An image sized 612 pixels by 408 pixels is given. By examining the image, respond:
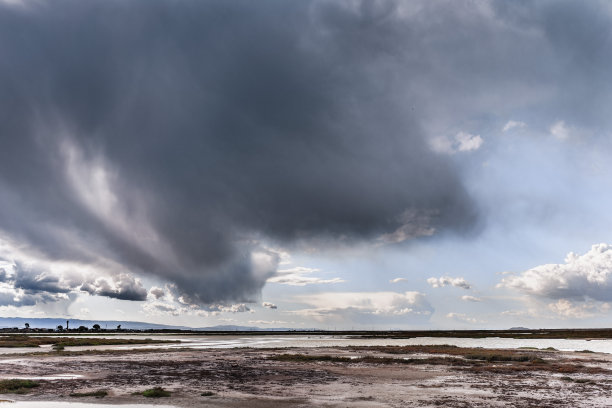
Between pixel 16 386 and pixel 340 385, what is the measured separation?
24054 mm

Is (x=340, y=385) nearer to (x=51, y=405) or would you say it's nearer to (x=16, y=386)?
(x=51, y=405)

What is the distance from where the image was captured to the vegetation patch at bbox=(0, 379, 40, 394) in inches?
1117

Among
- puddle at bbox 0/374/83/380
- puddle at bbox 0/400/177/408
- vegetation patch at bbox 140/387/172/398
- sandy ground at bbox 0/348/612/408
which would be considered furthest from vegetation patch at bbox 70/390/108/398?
puddle at bbox 0/374/83/380

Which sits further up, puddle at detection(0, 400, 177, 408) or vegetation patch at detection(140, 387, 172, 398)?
puddle at detection(0, 400, 177, 408)

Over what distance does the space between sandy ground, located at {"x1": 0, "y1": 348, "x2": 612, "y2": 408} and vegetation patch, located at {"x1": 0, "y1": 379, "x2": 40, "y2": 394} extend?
2.52 ft

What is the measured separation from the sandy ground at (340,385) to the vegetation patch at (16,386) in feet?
2.52

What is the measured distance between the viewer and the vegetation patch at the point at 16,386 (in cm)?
2837

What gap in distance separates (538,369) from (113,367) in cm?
4687

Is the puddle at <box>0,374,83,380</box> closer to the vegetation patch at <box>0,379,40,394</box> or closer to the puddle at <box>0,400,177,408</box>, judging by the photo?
the vegetation patch at <box>0,379,40,394</box>

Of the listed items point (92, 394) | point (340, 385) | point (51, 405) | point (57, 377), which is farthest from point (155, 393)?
point (57, 377)

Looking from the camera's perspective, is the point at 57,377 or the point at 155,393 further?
the point at 57,377

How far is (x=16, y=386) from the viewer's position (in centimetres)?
3002

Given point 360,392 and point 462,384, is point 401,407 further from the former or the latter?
point 462,384

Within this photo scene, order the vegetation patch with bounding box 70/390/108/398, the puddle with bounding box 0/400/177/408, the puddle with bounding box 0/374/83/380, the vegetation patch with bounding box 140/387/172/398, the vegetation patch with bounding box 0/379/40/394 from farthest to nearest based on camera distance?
1. the puddle with bounding box 0/374/83/380
2. the vegetation patch with bounding box 0/379/40/394
3. the vegetation patch with bounding box 140/387/172/398
4. the vegetation patch with bounding box 70/390/108/398
5. the puddle with bounding box 0/400/177/408
